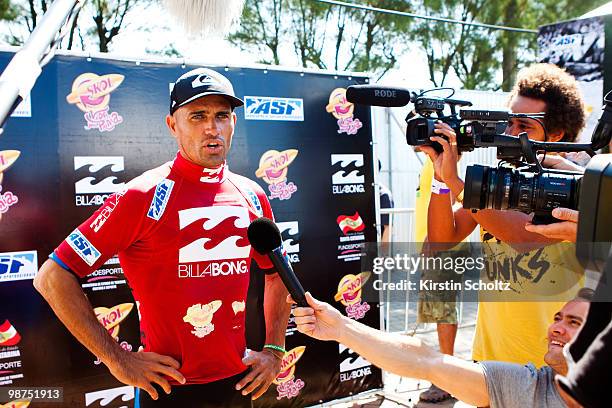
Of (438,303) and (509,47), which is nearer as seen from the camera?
(438,303)

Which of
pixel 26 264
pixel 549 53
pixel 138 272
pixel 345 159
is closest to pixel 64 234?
pixel 26 264

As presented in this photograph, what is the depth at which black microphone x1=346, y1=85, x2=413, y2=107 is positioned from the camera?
195cm

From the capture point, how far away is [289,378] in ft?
12.3

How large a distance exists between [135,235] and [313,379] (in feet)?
7.40

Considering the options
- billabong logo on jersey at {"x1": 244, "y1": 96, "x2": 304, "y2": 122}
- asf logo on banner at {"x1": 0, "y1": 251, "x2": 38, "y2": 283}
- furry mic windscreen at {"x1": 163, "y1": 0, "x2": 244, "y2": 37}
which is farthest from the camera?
billabong logo on jersey at {"x1": 244, "y1": 96, "x2": 304, "y2": 122}

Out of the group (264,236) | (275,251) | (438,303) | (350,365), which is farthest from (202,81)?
(438,303)

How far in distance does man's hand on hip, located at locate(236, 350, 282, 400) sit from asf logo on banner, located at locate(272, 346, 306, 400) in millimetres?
1432

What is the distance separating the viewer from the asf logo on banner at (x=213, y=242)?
2068 millimetres

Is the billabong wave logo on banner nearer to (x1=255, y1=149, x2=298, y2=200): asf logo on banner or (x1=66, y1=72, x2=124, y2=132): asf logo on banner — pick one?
(x1=66, y1=72, x2=124, y2=132): asf logo on banner

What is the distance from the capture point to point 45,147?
3039mm

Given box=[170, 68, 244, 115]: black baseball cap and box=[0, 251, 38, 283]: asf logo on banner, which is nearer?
box=[170, 68, 244, 115]: black baseball cap

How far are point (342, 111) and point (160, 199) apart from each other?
2.13m

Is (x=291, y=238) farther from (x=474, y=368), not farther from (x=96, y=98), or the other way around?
(x=474, y=368)

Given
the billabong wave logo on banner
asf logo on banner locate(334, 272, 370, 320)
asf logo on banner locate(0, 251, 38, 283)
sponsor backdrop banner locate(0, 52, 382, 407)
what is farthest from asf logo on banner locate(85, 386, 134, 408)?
asf logo on banner locate(334, 272, 370, 320)
